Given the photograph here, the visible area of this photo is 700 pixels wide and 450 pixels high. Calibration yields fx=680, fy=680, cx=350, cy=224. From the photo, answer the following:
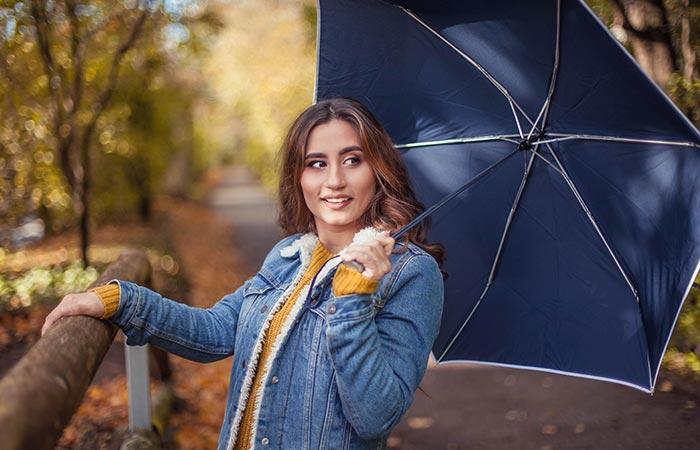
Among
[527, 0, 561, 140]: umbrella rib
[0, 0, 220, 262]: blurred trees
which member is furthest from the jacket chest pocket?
[0, 0, 220, 262]: blurred trees

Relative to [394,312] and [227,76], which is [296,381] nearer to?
[394,312]

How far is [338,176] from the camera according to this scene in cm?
210

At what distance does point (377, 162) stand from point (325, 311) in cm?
50

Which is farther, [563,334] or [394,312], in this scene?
[563,334]

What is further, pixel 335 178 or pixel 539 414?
pixel 539 414

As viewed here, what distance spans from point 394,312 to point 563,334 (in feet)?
3.82

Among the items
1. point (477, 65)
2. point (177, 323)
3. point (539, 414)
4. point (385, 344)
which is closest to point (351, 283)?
point (385, 344)

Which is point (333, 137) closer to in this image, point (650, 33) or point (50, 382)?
point (50, 382)

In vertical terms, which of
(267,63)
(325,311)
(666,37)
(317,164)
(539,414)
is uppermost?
(267,63)

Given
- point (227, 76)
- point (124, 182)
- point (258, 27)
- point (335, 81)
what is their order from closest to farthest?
point (335, 81) → point (124, 182) → point (258, 27) → point (227, 76)

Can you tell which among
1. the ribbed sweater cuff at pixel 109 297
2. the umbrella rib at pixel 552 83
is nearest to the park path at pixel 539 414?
the umbrella rib at pixel 552 83

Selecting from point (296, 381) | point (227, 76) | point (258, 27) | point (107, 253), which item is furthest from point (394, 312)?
point (227, 76)

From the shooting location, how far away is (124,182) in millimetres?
14570

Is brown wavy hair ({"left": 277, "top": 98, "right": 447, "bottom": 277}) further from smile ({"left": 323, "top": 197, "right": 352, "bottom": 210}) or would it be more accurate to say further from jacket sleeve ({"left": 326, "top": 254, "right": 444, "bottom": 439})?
jacket sleeve ({"left": 326, "top": 254, "right": 444, "bottom": 439})
